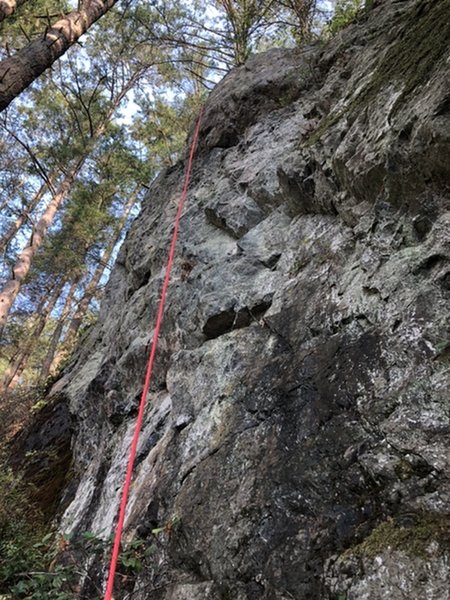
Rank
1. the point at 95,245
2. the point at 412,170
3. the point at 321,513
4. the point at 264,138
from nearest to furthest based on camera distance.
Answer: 1. the point at 321,513
2. the point at 412,170
3. the point at 264,138
4. the point at 95,245

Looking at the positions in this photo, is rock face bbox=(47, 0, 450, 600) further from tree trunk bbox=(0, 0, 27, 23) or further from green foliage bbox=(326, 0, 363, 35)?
tree trunk bbox=(0, 0, 27, 23)

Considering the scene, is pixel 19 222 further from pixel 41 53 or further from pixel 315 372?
pixel 315 372

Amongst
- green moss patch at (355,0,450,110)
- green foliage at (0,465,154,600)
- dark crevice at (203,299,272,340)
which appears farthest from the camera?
dark crevice at (203,299,272,340)

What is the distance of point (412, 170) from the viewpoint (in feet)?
9.93

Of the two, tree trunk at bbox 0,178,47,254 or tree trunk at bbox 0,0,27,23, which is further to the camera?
tree trunk at bbox 0,178,47,254

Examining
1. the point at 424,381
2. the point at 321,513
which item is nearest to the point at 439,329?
the point at 424,381

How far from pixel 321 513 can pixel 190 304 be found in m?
3.04

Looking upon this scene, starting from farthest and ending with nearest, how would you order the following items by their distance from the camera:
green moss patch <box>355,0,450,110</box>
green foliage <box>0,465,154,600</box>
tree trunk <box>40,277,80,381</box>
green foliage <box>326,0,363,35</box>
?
tree trunk <box>40,277,80,381</box> → green foliage <box>326,0,363,35</box> → green moss patch <box>355,0,450,110</box> → green foliage <box>0,465,154,600</box>

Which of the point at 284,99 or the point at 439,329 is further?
the point at 284,99

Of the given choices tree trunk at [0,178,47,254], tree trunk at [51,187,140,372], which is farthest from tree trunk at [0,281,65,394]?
tree trunk at [0,178,47,254]

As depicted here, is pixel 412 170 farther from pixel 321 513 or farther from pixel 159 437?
pixel 159 437

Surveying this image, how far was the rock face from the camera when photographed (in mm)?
2113

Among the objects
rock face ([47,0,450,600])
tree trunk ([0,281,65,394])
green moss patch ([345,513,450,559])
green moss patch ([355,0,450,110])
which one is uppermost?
tree trunk ([0,281,65,394])

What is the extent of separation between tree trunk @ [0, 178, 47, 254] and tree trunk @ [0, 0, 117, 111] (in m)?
9.01
